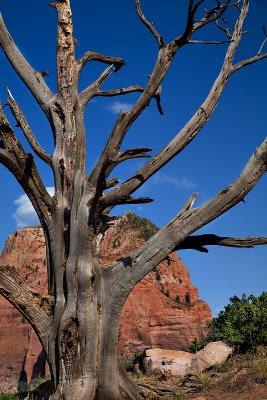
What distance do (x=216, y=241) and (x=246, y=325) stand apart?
5.15m

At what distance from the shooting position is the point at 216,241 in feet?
28.6

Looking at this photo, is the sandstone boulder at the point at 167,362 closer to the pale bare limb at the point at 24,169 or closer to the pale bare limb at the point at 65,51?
the pale bare limb at the point at 24,169

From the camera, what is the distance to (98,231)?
8.21 m

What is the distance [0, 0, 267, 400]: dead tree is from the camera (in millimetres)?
7355

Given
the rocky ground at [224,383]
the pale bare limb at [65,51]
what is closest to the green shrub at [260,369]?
the rocky ground at [224,383]

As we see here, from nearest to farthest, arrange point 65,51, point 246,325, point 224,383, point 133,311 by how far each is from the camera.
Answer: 1. point 65,51
2. point 224,383
3. point 246,325
4. point 133,311

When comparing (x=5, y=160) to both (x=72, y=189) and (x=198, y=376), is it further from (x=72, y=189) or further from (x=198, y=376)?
(x=198, y=376)

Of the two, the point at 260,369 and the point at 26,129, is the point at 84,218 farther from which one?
the point at 260,369

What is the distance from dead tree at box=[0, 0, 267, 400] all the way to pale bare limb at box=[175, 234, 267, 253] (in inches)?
0.7

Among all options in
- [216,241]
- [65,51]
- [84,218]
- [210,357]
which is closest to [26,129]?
[65,51]

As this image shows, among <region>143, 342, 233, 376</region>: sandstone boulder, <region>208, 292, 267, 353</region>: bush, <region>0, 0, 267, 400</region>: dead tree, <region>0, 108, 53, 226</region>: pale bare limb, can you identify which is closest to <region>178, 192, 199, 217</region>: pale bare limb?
<region>0, 0, 267, 400</region>: dead tree

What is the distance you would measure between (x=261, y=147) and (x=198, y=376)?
16.1ft

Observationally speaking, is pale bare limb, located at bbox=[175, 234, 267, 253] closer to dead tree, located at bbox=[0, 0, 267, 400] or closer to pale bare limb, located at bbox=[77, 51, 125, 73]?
dead tree, located at bbox=[0, 0, 267, 400]

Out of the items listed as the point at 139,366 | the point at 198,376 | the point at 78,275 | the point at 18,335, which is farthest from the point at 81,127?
the point at 18,335
